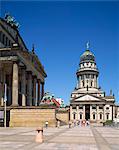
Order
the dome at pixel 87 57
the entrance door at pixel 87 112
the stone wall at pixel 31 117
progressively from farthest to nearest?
the dome at pixel 87 57, the entrance door at pixel 87 112, the stone wall at pixel 31 117

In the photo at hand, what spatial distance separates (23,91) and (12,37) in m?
19.6

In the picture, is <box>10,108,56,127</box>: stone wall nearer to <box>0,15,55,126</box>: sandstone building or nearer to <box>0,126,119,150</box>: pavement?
<box>0,15,55,126</box>: sandstone building

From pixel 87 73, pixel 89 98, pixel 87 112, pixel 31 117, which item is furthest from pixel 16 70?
pixel 87 73

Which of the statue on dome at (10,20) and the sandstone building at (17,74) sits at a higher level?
the statue on dome at (10,20)

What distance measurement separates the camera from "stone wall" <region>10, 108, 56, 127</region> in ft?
189

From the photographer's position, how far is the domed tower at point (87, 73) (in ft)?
563

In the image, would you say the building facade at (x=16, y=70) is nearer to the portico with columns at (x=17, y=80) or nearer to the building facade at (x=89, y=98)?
the portico with columns at (x=17, y=80)

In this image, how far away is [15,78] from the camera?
6116 cm

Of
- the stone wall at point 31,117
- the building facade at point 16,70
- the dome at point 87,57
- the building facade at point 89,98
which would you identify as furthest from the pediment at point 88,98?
the stone wall at point 31,117

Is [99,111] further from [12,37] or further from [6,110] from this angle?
[6,110]

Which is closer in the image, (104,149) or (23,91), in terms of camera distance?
(104,149)

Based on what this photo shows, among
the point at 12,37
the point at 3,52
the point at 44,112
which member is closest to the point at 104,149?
the point at 44,112

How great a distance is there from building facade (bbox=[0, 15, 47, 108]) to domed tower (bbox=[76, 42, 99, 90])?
78986 millimetres

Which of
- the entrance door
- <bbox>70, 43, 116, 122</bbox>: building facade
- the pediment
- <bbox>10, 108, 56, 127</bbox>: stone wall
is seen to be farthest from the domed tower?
<bbox>10, 108, 56, 127</bbox>: stone wall
